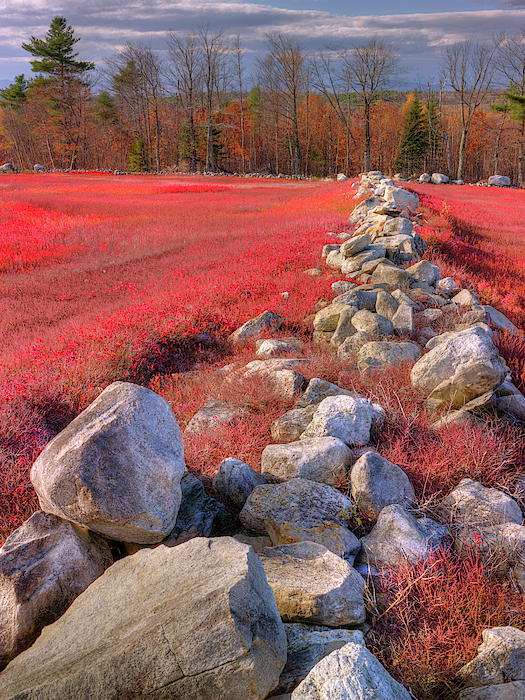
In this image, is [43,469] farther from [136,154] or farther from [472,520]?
[136,154]

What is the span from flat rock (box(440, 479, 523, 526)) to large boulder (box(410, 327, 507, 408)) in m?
1.12

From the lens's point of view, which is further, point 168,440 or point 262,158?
point 262,158

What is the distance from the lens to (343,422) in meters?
3.87

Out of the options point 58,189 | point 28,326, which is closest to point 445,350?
point 28,326

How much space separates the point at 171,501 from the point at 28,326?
6.51m

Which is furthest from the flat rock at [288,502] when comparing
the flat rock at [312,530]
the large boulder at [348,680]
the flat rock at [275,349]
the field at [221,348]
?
the flat rock at [275,349]

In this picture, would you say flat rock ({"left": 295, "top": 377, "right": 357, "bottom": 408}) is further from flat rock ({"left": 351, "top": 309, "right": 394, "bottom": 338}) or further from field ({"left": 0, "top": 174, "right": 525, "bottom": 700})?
flat rock ({"left": 351, "top": 309, "right": 394, "bottom": 338})

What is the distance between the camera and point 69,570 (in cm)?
243

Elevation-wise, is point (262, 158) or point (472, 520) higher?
point (262, 158)

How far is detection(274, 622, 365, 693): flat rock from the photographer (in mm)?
1860

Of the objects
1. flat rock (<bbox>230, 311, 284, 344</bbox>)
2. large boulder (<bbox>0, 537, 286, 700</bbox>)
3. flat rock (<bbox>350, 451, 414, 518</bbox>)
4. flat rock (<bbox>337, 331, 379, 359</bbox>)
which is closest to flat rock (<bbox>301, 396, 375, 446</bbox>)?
flat rock (<bbox>350, 451, 414, 518</bbox>)

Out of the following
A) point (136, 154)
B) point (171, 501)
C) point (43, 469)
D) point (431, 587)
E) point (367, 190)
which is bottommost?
point (431, 587)

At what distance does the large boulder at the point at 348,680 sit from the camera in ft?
5.14

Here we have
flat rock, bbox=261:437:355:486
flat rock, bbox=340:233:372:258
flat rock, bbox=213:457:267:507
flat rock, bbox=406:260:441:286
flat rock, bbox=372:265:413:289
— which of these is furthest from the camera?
flat rock, bbox=340:233:372:258
